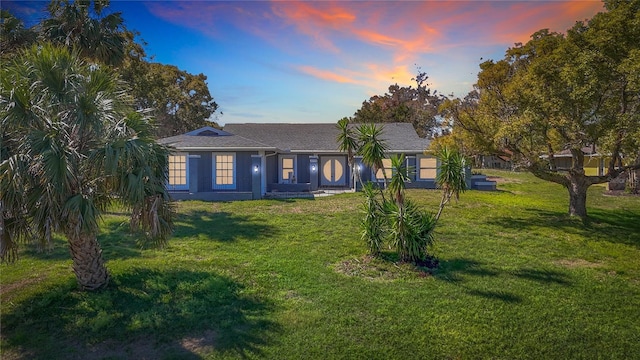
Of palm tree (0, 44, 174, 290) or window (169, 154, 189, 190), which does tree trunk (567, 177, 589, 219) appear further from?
window (169, 154, 189, 190)

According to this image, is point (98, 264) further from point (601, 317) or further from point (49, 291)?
point (601, 317)

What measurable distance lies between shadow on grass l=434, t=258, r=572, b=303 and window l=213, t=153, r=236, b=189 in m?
13.5

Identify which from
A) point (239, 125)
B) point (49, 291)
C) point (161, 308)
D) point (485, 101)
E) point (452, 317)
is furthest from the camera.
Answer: point (239, 125)

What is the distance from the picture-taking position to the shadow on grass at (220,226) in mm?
11023

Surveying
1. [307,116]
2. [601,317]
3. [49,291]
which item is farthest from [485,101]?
[307,116]

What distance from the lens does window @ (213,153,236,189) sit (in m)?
19.1

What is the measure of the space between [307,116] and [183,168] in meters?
17.0

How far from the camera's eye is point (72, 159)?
5.59m

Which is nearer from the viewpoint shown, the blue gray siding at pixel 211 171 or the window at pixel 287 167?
the blue gray siding at pixel 211 171

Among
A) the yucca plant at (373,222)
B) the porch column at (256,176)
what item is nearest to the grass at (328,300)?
the yucca plant at (373,222)

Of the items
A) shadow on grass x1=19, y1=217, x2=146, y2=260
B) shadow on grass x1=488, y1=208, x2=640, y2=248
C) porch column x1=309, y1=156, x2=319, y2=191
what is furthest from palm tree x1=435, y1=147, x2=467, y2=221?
porch column x1=309, y1=156, x2=319, y2=191

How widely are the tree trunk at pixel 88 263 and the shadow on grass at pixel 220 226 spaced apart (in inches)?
158

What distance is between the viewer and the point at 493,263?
27.5ft

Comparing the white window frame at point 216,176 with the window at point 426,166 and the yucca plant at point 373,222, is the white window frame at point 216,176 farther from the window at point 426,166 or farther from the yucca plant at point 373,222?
the yucca plant at point 373,222
